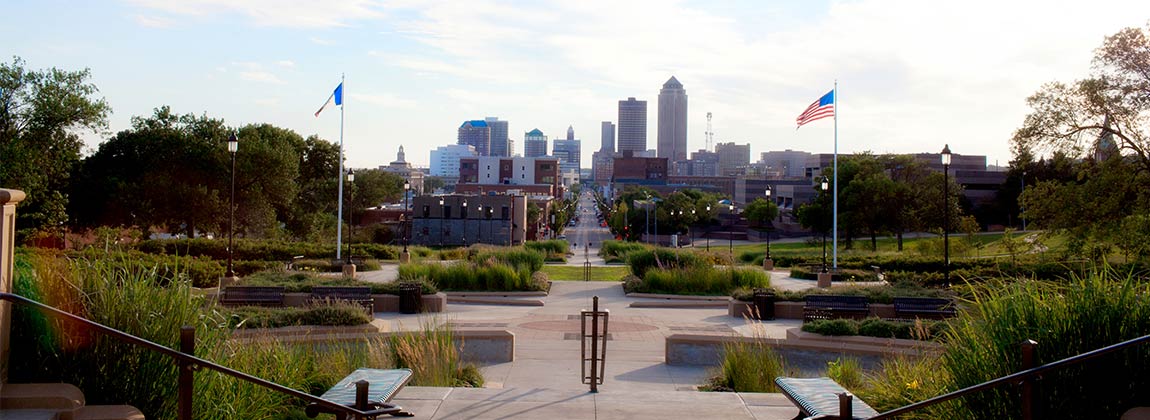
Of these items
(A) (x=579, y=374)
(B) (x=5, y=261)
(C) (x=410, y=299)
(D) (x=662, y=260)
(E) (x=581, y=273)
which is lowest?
(E) (x=581, y=273)

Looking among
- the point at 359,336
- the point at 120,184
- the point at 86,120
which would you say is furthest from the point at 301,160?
the point at 359,336

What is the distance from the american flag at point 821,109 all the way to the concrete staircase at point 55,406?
30.7 m

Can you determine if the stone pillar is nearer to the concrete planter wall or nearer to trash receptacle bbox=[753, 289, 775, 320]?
the concrete planter wall

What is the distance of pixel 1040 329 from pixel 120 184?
166ft

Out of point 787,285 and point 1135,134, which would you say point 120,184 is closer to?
point 787,285

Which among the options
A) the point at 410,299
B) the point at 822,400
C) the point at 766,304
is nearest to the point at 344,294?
the point at 410,299

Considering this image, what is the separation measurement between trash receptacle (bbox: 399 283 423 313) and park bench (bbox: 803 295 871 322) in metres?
8.27

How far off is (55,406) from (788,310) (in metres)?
16.1

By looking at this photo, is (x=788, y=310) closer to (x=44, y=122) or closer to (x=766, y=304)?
(x=766, y=304)

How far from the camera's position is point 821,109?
3469 cm

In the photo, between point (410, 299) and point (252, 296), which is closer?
point (252, 296)

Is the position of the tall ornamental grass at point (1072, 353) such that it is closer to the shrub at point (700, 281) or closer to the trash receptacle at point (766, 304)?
the trash receptacle at point (766, 304)

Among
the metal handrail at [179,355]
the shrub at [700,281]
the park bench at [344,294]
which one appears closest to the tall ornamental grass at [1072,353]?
the metal handrail at [179,355]

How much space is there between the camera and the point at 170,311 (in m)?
7.29
